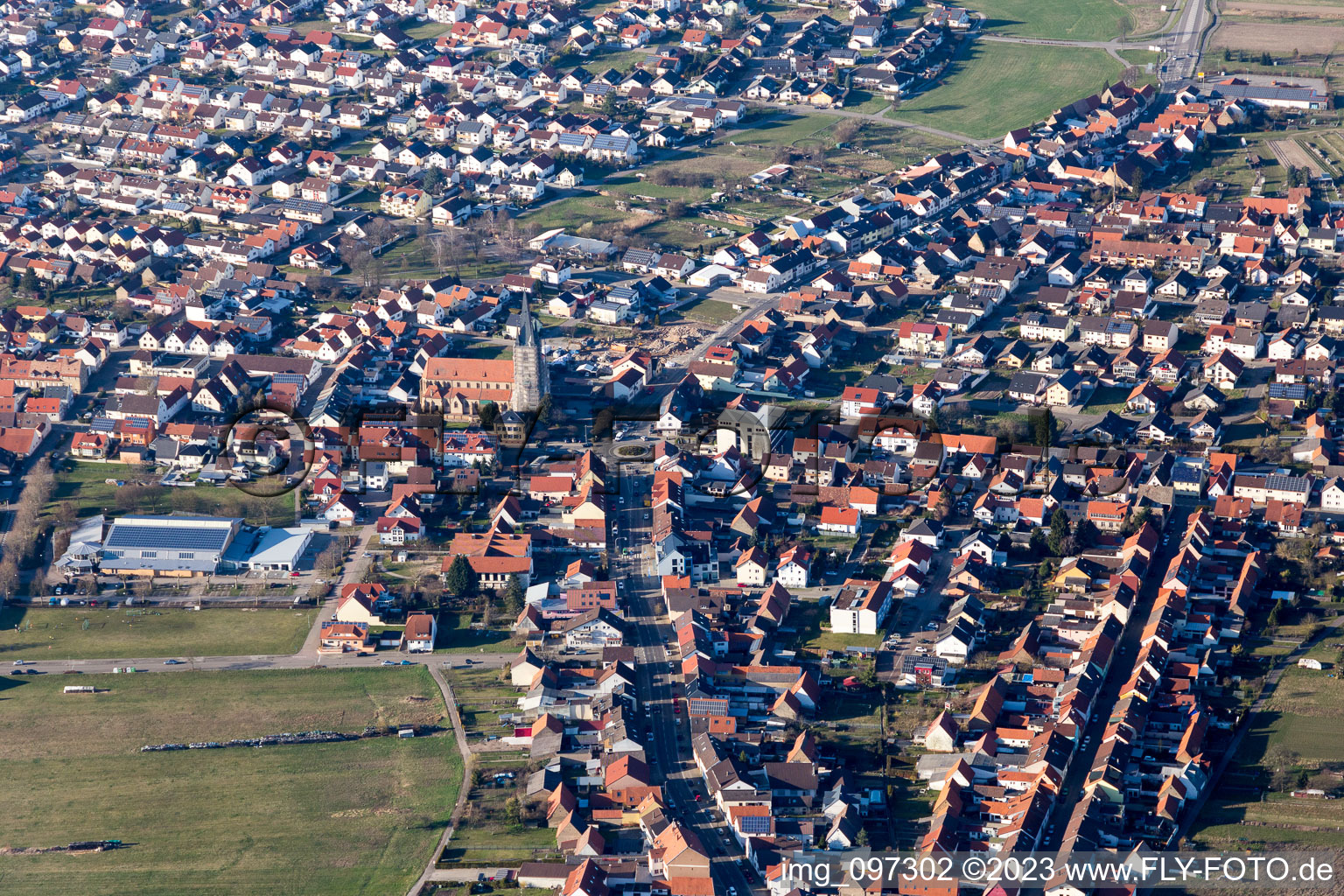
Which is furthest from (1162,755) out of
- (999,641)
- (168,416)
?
(168,416)

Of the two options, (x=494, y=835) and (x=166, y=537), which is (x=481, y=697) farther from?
(x=166, y=537)

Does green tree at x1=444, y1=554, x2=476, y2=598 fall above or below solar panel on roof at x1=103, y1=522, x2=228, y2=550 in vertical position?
above

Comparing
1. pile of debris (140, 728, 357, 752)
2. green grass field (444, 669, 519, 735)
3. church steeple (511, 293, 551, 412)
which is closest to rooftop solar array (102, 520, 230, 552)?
pile of debris (140, 728, 357, 752)

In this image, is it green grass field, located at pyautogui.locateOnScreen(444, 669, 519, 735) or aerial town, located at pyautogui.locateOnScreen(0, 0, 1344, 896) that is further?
green grass field, located at pyautogui.locateOnScreen(444, 669, 519, 735)

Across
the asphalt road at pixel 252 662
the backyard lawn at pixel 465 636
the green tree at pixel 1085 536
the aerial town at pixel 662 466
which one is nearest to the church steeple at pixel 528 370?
the aerial town at pixel 662 466

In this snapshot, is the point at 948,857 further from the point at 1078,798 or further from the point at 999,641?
the point at 999,641

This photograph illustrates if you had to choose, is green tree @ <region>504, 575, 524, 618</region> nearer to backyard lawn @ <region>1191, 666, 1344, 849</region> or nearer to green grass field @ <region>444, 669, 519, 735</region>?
green grass field @ <region>444, 669, 519, 735</region>

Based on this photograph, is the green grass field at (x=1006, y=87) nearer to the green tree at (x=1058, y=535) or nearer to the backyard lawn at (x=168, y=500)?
the green tree at (x=1058, y=535)

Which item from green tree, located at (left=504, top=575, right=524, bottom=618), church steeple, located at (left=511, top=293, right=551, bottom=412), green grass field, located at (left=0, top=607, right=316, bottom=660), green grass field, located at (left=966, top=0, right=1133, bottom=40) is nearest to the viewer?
green grass field, located at (left=0, top=607, right=316, bottom=660)
